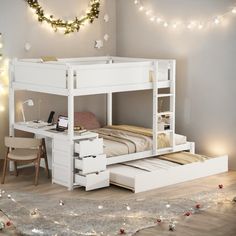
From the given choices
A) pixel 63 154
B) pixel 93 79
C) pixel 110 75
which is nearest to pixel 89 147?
pixel 63 154

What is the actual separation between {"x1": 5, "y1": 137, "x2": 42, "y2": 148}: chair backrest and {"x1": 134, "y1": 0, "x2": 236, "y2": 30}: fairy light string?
2.21m

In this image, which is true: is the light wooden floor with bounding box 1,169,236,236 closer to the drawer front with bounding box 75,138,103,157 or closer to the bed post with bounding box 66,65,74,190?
the bed post with bounding box 66,65,74,190

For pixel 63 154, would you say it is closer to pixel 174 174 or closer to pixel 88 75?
pixel 88 75

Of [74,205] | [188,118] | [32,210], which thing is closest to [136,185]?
[74,205]

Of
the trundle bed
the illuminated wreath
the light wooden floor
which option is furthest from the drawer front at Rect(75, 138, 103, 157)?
the illuminated wreath

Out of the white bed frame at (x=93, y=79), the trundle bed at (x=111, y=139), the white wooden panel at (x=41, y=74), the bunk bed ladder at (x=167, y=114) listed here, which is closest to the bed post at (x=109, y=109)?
the trundle bed at (x=111, y=139)

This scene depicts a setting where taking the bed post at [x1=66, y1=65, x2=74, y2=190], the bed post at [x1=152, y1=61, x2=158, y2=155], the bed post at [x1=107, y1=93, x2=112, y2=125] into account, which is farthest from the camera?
the bed post at [x1=107, y1=93, x2=112, y2=125]

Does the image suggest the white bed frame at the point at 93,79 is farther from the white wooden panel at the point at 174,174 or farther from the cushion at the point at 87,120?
the cushion at the point at 87,120

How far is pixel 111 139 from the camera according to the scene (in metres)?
6.45

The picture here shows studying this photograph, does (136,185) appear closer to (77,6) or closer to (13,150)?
(13,150)

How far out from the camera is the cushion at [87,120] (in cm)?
715

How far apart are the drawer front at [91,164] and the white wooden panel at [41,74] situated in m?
0.75

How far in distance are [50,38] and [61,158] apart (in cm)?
180

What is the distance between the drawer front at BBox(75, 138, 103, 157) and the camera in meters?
5.70
